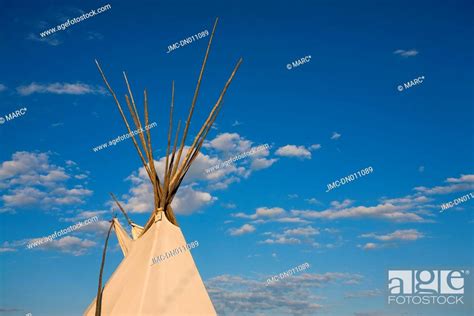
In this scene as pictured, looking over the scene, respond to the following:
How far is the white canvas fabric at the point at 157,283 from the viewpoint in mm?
7812

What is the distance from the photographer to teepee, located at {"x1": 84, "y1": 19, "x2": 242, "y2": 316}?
25.8ft

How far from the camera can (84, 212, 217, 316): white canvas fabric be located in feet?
25.6

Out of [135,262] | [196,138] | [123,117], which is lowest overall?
[135,262]

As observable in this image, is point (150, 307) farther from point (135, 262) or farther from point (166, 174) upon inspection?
point (166, 174)

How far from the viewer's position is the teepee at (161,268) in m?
7.86

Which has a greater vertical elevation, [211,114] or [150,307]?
[211,114]

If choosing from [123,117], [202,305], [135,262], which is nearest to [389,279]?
[202,305]

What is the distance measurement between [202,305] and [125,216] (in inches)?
189

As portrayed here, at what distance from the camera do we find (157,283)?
8.01 meters

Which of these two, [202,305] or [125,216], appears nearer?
Answer: [202,305]

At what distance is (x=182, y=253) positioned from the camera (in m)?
8.60

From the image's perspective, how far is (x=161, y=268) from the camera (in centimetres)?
822

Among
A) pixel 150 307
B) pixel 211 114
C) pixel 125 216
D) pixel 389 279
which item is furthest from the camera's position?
pixel 125 216

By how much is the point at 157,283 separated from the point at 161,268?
28 cm
